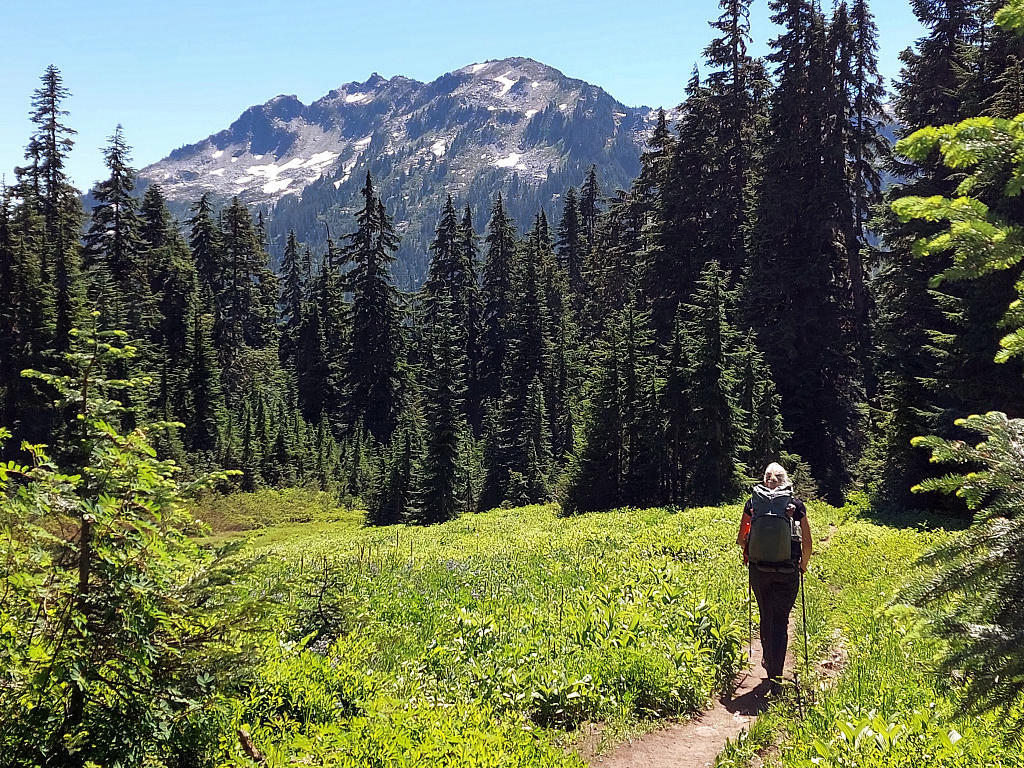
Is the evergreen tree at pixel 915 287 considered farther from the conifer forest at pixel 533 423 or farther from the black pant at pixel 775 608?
the black pant at pixel 775 608

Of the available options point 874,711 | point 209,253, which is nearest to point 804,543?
point 874,711

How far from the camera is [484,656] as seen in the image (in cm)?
783

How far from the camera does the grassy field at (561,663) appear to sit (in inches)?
210

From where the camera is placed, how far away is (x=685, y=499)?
25.7 meters

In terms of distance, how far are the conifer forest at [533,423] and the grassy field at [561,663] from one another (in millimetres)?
57

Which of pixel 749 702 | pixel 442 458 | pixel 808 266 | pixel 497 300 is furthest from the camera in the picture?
pixel 497 300

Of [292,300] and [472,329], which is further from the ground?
[292,300]

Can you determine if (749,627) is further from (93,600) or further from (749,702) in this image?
(93,600)

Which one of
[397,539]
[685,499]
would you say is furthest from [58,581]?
[685,499]

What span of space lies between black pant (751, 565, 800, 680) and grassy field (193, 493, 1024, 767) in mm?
493

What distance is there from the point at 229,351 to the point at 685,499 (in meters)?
50.2

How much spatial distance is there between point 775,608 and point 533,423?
38658 mm

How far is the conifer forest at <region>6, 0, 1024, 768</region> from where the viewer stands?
4.02 m

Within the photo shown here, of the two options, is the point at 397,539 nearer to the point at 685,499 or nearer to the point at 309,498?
the point at 685,499
